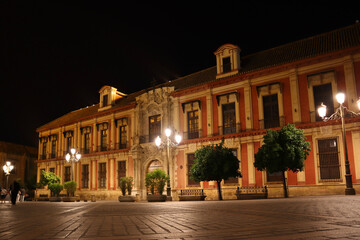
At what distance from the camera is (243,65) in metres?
25.4

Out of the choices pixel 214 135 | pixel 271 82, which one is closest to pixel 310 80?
pixel 271 82

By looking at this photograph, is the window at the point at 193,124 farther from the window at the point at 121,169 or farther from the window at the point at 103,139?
the window at the point at 103,139

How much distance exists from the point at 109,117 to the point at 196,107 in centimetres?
1122

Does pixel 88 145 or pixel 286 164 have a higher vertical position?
pixel 88 145

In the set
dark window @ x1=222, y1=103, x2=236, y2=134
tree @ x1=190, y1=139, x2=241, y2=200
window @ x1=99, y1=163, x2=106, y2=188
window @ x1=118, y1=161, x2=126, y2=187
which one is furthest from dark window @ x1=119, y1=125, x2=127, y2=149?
tree @ x1=190, y1=139, x2=241, y2=200

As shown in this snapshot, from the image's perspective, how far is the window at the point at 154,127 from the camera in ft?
94.6

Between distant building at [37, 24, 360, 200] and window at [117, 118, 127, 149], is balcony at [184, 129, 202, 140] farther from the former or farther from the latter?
window at [117, 118, 127, 149]

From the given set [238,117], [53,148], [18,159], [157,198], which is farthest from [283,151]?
[18,159]

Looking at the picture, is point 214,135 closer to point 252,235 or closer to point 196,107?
point 196,107

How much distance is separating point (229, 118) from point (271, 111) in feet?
11.0

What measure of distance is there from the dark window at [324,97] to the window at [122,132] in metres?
17.9

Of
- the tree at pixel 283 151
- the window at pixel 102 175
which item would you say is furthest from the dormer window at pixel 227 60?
the window at pixel 102 175

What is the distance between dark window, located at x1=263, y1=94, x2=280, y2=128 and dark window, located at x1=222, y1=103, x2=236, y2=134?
8.41 feet

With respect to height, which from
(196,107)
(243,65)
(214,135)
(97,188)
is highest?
(243,65)
